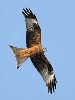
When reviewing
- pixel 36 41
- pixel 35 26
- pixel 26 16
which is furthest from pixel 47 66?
pixel 26 16

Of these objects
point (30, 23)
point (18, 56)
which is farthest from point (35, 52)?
point (30, 23)

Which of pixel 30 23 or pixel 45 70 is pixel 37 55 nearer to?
pixel 45 70

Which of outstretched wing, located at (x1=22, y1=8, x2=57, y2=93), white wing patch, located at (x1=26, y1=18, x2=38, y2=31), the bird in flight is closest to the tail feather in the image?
the bird in flight

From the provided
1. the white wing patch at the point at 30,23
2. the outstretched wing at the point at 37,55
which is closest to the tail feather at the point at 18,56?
the outstretched wing at the point at 37,55

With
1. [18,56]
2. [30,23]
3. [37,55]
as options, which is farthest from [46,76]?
[30,23]

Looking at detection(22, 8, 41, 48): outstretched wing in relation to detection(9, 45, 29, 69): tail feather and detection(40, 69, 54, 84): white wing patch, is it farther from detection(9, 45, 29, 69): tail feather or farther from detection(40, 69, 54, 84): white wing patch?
detection(40, 69, 54, 84): white wing patch

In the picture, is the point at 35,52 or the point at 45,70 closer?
the point at 35,52

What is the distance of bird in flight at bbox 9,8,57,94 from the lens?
966 centimetres

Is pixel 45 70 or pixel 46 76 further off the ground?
pixel 45 70

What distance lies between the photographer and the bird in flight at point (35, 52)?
9656 millimetres

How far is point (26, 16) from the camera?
10234mm

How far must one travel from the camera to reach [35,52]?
966 cm

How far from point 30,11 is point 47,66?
2.73m

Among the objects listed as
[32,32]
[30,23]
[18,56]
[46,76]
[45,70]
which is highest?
[30,23]
